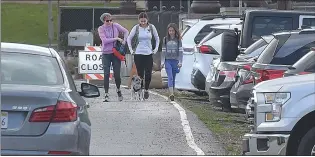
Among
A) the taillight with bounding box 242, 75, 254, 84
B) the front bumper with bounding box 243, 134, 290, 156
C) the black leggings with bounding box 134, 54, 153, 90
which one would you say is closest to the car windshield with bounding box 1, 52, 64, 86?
the front bumper with bounding box 243, 134, 290, 156

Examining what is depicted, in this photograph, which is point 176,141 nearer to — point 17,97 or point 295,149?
point 295,149

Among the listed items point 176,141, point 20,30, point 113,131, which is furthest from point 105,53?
point 20,30

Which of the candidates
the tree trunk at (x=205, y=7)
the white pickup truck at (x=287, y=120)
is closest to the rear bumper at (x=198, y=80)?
the white pickup truck at (x=287, y=120)

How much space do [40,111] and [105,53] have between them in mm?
9967

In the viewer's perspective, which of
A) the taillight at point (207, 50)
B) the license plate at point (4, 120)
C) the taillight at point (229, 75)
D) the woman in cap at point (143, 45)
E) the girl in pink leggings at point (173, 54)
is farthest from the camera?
the taillight at point (207, 50)

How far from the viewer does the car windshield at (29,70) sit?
9383mm

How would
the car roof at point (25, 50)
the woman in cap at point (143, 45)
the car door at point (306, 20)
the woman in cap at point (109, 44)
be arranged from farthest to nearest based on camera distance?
the woman in cap at point (143, 45) < the woman in cap at point (109, 44) < the car door at point (306, 20) < the car roof at point (25, 50)

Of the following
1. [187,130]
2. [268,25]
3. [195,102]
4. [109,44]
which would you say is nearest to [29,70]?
[187,130]

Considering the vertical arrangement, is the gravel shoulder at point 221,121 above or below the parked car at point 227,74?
below

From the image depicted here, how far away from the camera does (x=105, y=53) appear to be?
18.6 m

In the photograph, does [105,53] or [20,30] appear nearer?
[105,53]

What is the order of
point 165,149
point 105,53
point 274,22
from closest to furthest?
point 165,149 < point 274,22 < point 105,53

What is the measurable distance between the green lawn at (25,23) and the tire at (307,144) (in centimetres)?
3875

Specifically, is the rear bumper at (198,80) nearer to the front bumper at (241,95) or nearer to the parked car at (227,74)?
the parked car at (227,74)
